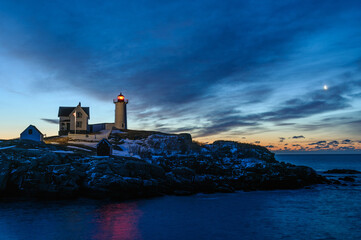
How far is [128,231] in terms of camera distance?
811 inches

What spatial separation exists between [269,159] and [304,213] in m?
38.5

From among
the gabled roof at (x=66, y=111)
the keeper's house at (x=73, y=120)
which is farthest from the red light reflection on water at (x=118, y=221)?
the gabled roof at (x=66, y=111)

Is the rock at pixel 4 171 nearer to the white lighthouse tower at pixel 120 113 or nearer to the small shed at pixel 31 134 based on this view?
the small shed at pixel 31 134

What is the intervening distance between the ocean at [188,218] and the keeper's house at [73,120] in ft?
129

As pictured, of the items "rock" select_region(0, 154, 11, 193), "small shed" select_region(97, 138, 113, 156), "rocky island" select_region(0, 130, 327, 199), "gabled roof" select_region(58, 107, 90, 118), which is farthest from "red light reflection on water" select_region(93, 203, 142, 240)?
"gabled roof" select_region(58, 107, 90, 118)

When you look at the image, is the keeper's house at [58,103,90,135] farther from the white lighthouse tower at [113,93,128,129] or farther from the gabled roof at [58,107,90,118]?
the white lighthouse tower at [113,93,128,129]

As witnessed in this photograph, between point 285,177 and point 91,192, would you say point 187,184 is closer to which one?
point 91,192

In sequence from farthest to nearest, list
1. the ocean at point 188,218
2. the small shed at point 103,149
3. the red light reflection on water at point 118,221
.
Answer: the small shed at point 103,149 → the ocean at point 188,218 → the red light reflection on water at point 118,221

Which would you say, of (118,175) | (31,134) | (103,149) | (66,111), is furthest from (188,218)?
(66,111)

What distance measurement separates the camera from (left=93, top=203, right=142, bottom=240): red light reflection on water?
1966cm

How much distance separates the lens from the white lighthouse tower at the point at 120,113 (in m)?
77.4

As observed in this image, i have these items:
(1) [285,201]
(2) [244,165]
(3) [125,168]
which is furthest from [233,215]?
(2) [244,165]

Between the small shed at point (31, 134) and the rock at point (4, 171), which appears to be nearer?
the rock at point (4, 171)

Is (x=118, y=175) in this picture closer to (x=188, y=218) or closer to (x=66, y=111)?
(x=188, y=218)
